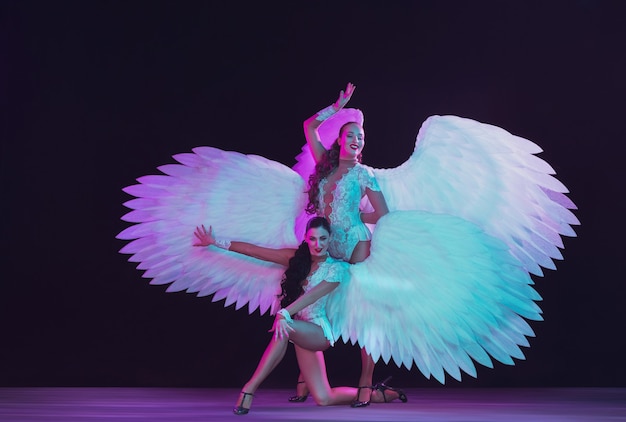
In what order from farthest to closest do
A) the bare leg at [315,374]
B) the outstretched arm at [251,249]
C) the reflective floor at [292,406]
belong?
the outstretched arm at [251,249]
the bare leg at [315,374]
the reflective floor at [292,406]

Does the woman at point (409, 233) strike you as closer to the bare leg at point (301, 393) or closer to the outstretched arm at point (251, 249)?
the outstretched arm at point (251, 249)

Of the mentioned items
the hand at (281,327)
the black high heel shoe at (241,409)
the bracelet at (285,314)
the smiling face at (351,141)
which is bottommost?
the black high heel shoe at (241,409)

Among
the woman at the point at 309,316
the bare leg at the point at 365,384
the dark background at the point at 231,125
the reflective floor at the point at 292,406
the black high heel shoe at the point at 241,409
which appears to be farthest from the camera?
the dark background at the point at 231,125

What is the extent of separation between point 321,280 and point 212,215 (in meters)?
0.74

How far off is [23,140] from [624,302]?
11.5 ft

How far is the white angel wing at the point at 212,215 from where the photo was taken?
13.3 feet

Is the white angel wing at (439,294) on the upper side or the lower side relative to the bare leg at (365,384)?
upper

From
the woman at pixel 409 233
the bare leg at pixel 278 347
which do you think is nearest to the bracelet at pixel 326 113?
the woman at pixel 409 233

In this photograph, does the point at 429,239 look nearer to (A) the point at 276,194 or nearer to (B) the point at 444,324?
(B) the point at 444,324

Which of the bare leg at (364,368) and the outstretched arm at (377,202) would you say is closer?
the bare leg at (364,368)

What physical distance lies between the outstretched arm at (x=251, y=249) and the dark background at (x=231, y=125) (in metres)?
1.06

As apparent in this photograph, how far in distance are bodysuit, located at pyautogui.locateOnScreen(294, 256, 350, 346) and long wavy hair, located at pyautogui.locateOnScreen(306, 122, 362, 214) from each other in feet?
Answer: 1.24

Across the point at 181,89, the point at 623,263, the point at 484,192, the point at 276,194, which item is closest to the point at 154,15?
the point at 181,89

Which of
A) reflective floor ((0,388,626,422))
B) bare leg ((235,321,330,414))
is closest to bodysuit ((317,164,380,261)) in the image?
bare leg ((235,321,330,414))
